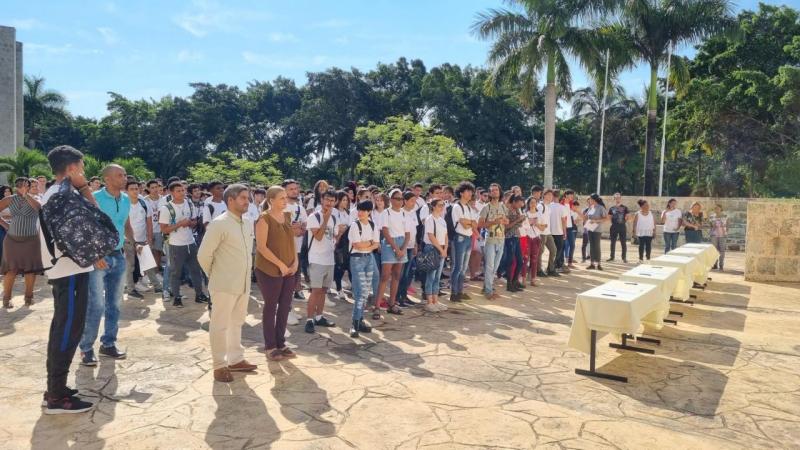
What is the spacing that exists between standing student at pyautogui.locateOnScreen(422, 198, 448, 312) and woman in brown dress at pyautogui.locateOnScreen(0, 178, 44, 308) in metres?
5.20

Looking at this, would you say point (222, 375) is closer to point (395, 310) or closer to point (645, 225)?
point (395, 310)

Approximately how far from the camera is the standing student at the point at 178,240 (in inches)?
287

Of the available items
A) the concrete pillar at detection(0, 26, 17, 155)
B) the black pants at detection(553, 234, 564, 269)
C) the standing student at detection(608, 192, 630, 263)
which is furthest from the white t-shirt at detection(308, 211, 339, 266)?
the concrete pillar at detection(0, 26, 17, 155)

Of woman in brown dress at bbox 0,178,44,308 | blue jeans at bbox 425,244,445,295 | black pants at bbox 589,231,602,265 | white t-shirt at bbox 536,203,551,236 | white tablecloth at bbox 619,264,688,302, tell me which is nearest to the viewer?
white tablecloth at bbox 619,264,688,302

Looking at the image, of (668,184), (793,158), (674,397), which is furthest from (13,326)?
(668,184)

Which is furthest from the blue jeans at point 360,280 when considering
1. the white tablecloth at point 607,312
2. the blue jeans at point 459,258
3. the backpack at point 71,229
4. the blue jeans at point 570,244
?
the blue jeans at point 570,244

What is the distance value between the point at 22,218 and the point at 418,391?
6.03 meters

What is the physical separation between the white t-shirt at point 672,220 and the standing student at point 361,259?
364 inches

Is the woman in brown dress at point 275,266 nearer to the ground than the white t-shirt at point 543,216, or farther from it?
nearer to the ground

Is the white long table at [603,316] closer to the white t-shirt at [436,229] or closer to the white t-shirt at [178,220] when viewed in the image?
the white t-shirt at [436,229]

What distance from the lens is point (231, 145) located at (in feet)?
132

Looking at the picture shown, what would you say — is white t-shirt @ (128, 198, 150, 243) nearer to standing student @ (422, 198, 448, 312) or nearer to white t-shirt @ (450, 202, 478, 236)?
standing student @ (422, 198, 448, 312)

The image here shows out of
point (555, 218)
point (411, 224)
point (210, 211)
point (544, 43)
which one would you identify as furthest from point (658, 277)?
point (544, 43)

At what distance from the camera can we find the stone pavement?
3.54 metres
